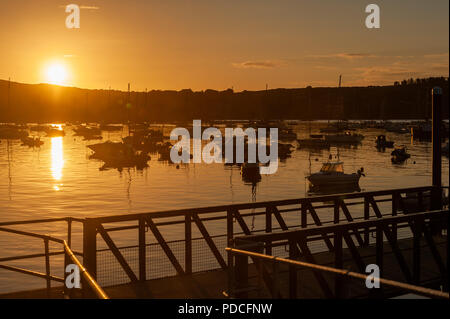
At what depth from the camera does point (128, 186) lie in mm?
79625

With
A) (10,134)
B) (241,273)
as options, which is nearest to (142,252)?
(241,273)

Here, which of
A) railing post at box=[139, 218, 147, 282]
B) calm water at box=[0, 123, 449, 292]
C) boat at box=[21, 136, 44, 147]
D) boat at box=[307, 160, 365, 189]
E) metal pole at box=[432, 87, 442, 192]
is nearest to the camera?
railing post at box=[139, 218, 147, 282]

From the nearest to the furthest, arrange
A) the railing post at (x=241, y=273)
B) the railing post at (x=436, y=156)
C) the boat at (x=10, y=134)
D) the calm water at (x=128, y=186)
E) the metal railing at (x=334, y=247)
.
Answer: the metal railing at (x=334, y=247) → the railing post at (x=241, y=273) → the railing post at (x=436, y=156) → the calm water at (x=128, y=186) → the boat at (x=10, y=134)

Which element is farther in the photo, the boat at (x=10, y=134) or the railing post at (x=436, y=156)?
the boat at (x=10, y=134)

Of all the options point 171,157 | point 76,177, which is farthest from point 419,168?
point 76,177

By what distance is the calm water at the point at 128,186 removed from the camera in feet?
181

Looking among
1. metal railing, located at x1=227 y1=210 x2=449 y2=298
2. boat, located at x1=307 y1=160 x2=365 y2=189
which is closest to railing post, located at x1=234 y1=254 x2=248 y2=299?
metal railing, located at x1=227 y1=210 x2=449 y2=298

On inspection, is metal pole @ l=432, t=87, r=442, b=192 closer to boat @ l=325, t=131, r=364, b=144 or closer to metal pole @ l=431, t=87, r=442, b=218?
metal pole @ l=431, t=87, r=442, b=218

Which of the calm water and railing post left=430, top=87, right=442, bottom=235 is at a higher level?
railing post left=430, top=87, right=442, bottom=235

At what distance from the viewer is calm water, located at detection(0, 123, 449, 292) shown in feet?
181

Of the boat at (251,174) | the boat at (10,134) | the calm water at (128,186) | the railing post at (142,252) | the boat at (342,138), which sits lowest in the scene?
the calm water at (128,186)

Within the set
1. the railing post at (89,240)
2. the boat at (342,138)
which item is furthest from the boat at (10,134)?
the railing post at (89,240)

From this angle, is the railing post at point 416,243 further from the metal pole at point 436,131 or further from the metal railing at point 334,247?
the metal pole at point 436,131
